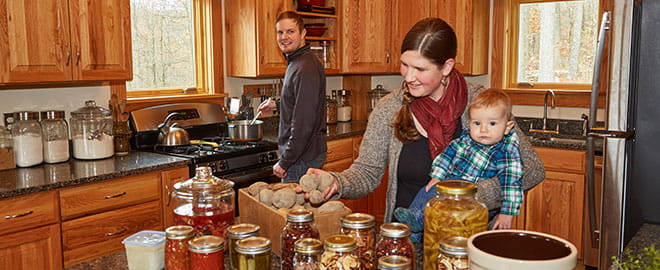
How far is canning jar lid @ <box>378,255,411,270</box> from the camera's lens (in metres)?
1.10

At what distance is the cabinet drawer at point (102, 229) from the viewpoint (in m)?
2.73

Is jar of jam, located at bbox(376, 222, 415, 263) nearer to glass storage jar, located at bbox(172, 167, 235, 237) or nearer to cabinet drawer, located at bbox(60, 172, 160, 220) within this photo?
glass storage jar, located at bbox(172, 167, 235, 237)

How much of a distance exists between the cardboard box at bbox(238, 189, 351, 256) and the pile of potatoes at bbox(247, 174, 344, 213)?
2cm

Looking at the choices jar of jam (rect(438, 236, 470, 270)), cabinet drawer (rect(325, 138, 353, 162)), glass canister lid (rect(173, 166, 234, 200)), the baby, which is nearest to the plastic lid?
glass canister lid (rect(173, 166, 234, 200))

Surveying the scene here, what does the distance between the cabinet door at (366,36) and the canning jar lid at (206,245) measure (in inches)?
135

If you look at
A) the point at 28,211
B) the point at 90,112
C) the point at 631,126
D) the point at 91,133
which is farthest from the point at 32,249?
the point at 631,126

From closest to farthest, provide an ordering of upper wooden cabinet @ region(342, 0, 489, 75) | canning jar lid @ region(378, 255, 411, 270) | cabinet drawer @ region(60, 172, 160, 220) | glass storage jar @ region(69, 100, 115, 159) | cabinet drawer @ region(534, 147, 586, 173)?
canning jar lid @ region(378, 255, 411, 270) < cabinet drawer @ region(60, 172, 160, 220) < glass storage jar @ region(69, 100, 115, 159) < cabinet drawer @ region(534, 147, 586, 173) < upper wooden cabinet @ region(342, 0, 489, 75)

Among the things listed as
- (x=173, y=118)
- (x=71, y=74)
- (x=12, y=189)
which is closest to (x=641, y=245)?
(x=12, y=189)

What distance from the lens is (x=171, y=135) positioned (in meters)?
3.52

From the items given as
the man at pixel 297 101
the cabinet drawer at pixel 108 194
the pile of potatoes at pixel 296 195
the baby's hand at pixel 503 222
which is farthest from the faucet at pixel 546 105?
the pile of potatoes at pixel 296 195

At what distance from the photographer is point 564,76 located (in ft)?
14.4

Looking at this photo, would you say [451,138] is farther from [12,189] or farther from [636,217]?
[12,189]

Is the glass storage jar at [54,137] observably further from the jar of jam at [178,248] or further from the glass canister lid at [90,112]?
the jar of jam at [178,248]

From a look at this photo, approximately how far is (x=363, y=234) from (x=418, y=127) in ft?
2.65
